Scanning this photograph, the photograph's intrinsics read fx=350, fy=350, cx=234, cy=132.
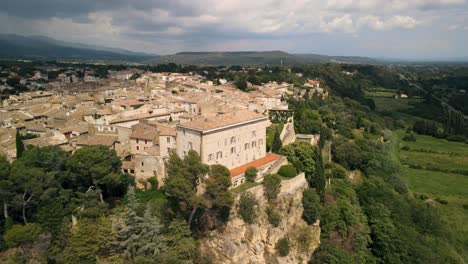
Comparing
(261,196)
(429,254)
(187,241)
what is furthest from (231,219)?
(429,254)

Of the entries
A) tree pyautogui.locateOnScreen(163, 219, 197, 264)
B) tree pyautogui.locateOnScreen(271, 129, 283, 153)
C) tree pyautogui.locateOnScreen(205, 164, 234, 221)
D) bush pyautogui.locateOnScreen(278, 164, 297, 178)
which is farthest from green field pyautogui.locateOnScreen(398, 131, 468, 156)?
tree pyautogui.locateOnScreen(163, 219, 197, 264)

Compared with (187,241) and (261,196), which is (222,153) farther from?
(187,241)

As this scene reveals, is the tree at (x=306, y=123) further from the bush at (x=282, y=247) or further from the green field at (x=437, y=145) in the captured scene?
the green field at (x=437, y=145)

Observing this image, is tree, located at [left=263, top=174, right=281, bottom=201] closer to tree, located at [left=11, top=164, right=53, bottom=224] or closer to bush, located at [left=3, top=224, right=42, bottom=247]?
tree, located at [left=11, top=164, right=53, bottom=224]

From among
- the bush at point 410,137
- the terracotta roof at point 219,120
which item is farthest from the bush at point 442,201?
the terracotta roof at point 219,120

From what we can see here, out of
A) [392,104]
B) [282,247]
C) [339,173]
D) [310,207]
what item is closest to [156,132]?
[282,247]
